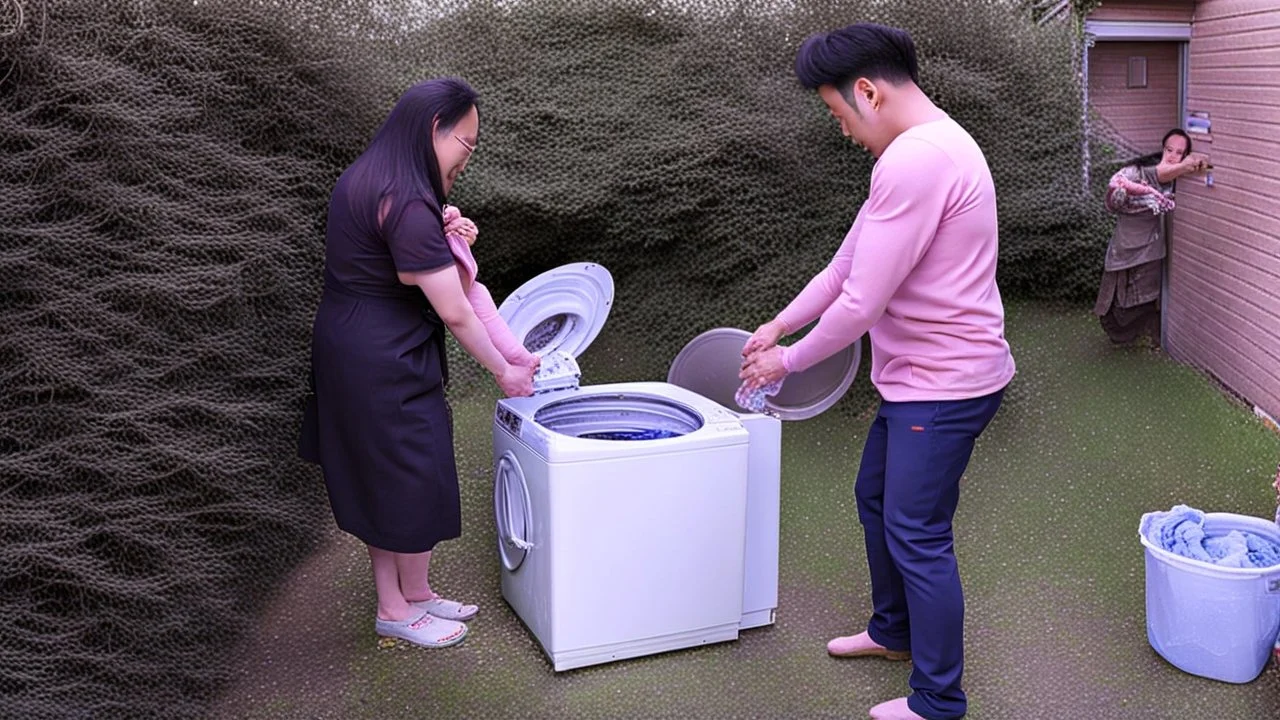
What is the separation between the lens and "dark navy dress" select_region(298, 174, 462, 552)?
107 inches

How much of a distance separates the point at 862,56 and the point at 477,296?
3.71 ft

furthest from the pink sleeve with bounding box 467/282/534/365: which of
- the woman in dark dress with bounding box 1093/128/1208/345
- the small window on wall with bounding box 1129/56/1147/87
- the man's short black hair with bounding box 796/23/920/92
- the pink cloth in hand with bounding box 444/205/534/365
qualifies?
the small window on wall with bounding box 1129/56/1147/87

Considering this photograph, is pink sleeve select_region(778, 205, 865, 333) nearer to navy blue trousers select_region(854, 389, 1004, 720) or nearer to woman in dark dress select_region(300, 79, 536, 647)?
navy blue trousers select_region(854, 389, 1004, 720)

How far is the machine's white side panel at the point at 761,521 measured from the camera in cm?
301

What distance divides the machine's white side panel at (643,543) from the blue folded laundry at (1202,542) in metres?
1.10

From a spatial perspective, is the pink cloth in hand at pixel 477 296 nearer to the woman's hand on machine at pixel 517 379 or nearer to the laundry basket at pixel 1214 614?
the woman's hand on machine at pixel 517 379

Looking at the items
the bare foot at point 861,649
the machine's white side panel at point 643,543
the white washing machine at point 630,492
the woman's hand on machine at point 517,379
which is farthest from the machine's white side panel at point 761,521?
the woman's hand on machine at point 517,379

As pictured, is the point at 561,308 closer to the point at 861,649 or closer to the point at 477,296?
the point at 477,296

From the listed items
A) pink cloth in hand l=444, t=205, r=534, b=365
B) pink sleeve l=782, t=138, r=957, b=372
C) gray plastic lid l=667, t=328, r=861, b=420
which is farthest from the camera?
gray plastic lid l=667, t=328, r=861, b=420

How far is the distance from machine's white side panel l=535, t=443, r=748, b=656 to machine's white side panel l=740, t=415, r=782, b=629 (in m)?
0.13

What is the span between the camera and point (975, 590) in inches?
133

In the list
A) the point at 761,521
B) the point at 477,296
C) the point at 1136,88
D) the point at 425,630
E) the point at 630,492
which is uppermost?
the point at 1136,88

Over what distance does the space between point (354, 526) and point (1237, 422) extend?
10.7 ft

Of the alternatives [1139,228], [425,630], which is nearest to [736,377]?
[425,630]
